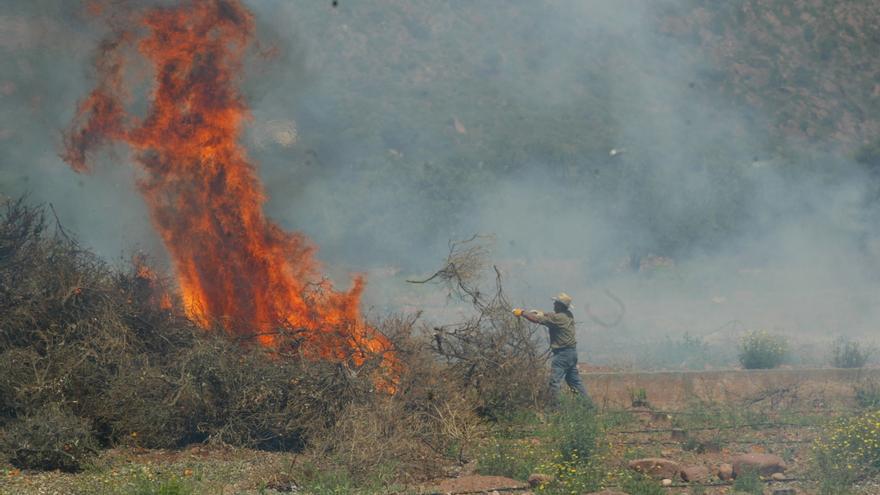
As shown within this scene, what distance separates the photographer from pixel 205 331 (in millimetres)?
13438

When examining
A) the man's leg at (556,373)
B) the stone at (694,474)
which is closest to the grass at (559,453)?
the stone at (694,474)

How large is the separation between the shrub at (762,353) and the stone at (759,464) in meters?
7.41

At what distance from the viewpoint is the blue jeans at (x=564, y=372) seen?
15180 millimetres

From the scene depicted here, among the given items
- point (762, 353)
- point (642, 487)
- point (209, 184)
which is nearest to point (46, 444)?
point (209, 184)

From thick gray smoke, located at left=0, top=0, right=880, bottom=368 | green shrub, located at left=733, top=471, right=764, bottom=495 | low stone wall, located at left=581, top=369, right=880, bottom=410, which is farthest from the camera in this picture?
thick gray smoke, located at left=0, top=0, right=880, bottom=368

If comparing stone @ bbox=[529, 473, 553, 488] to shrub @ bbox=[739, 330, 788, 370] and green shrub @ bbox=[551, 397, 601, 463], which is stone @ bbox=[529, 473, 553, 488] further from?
shrub @ bbox=[739, 330, 788, 370]

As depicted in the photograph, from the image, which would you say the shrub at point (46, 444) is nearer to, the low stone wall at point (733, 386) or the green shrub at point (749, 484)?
the green shrub at point (749, 484)

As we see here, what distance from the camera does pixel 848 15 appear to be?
4350 cm

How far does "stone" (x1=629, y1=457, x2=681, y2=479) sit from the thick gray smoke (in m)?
8.98

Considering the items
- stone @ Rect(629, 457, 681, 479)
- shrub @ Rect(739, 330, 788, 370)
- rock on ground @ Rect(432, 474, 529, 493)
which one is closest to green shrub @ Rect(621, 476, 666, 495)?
stone @ Rect(629, 457, 681, 479)

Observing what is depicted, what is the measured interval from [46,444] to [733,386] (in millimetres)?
11191

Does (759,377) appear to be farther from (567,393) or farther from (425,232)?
(425,232)

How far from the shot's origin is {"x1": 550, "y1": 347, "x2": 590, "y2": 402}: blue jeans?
1518cm

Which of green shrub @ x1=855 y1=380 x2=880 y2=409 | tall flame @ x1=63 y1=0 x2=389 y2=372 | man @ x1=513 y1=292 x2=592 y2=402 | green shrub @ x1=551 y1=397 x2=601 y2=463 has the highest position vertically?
tall flame @ x1=63 y1=0 x2=389 y2=372
